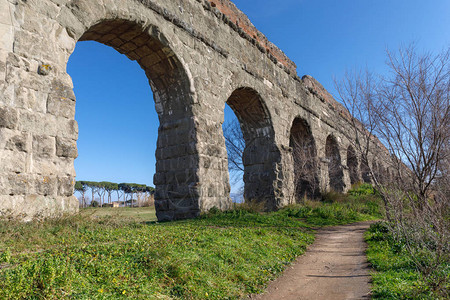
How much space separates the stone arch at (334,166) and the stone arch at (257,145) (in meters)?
6.10

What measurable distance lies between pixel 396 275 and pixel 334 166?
12.8m

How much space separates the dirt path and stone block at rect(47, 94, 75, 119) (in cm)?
350

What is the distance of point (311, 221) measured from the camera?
8.43m

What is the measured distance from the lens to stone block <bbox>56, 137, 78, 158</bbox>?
14.5 ft

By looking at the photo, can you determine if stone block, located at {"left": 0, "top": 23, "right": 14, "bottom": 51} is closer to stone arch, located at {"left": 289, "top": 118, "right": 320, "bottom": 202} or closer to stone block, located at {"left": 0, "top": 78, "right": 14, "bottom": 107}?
stone block, located at {"left": 0, "top": 78, "right": 14, "bottom": 107}

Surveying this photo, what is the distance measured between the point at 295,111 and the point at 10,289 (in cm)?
1105

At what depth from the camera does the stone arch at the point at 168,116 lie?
22.1 ft

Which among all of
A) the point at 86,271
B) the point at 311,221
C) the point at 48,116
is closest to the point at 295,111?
the point at 311,221

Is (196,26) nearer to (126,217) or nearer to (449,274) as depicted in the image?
(126,217)

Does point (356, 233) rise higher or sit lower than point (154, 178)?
lower

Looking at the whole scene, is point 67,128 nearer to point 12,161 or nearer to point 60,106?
point 60,106

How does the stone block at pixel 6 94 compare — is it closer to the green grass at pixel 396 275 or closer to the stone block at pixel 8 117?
the stone block at pixel 8 117

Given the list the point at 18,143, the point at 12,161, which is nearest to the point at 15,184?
the point at 12,161

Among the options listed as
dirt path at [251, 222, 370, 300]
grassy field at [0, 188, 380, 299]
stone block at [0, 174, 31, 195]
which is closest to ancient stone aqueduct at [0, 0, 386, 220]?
stone block at [0, 174, 31, 195]
